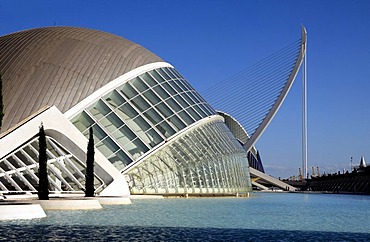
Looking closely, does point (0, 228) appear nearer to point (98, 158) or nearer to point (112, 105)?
point (98, 158)

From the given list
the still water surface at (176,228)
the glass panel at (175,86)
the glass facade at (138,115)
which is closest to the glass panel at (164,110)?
the glass facade at (138,115)

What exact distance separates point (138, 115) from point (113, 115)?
1771mm

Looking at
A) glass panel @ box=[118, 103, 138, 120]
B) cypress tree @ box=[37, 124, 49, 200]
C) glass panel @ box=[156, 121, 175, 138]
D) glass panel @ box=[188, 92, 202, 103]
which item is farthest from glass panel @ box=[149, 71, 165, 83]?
cypress tree @ box=[37, 124, 49, 200]

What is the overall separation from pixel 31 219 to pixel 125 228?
3.23 meters

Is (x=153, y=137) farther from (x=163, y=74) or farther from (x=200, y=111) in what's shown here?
(x=163, y=74)

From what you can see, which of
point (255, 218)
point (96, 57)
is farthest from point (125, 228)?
point (96, 57)

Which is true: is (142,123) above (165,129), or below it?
above

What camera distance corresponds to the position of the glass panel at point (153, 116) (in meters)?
36.8

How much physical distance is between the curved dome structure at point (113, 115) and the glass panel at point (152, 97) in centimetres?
7

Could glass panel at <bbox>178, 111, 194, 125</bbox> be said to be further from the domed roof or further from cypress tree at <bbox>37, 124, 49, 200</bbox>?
cypress tree at <bbox>37, 124, 49, 200</bbox>

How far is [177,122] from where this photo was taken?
3803 centimetres

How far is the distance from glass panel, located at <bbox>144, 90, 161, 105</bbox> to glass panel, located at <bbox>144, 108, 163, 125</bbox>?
2.97 feet

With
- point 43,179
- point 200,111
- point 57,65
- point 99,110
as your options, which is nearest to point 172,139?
point 99,110

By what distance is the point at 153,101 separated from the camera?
3819cm
